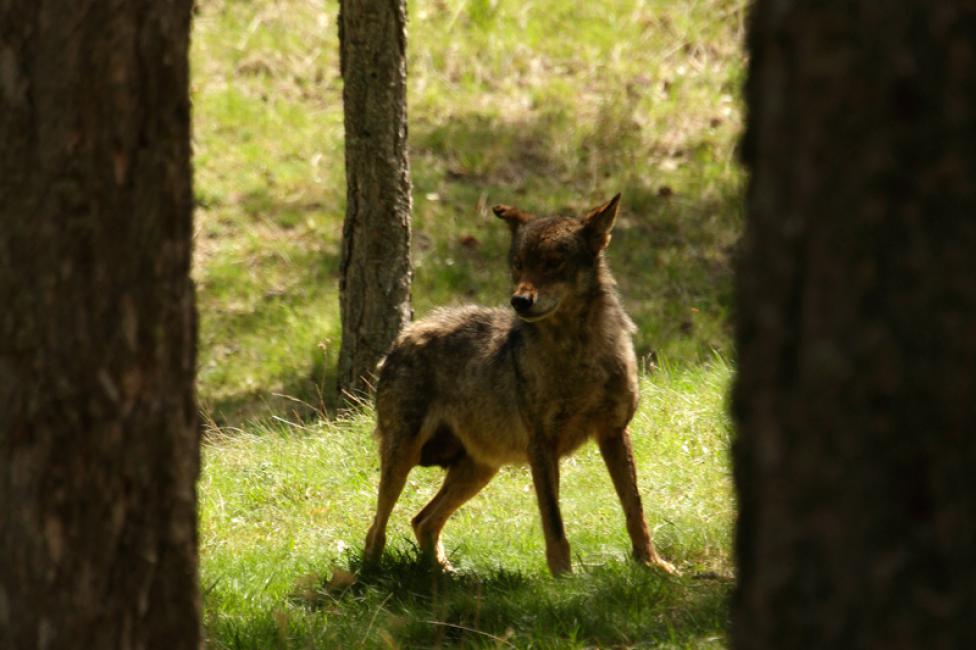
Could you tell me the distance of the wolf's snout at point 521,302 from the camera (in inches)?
270

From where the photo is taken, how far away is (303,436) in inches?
390

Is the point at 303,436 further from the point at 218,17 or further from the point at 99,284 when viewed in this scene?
the point at 218,17

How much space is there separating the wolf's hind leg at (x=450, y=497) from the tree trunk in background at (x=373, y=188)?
2.89 m

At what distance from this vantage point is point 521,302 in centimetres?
686

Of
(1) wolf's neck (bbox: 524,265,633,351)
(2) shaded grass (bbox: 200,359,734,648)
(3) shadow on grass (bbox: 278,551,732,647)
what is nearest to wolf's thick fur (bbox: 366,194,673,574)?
(1) wolf's neck (bbox: 524,265,633,351)

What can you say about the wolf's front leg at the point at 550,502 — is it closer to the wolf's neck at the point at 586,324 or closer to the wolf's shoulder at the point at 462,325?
the wolf's neck at the point at 586,324

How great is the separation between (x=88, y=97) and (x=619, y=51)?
540 inches

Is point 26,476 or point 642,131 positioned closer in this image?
point 26,476

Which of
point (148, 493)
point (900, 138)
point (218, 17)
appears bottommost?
point (148, 493)

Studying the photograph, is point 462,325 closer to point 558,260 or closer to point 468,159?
point 558,260

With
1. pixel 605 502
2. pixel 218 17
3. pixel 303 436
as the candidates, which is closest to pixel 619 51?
pixel 218 17

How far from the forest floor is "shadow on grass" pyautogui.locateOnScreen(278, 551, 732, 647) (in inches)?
0.7

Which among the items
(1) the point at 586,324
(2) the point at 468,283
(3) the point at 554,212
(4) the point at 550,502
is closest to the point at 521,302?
(1) the point at 586,324

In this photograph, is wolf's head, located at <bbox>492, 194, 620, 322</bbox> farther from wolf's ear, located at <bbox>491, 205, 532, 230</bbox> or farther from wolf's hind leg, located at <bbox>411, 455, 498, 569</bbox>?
wolf's hind leg, located at <bbox>411, 455, 498, 569</bbox>
